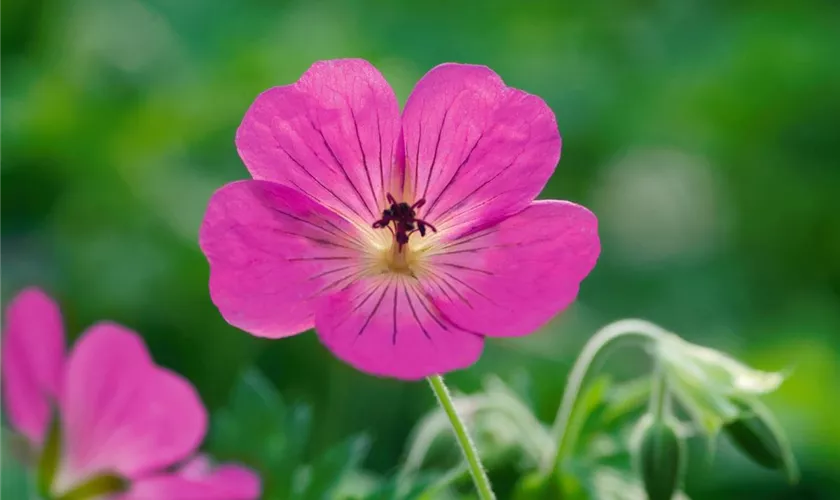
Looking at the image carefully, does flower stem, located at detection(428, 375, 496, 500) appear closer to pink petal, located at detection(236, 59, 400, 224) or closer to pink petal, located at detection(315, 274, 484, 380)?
pink petal, located at detection(315, 274, 484, 380)

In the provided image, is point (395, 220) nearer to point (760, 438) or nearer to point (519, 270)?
point (519, 270)

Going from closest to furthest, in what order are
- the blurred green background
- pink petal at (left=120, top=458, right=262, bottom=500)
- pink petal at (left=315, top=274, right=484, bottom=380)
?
pink petal at (left=315, top=274, right=484, bottom=380) → pink petal at (left=120, top=458, right=262, bottom=500) → the blurred green background

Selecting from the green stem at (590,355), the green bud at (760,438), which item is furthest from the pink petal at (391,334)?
the green bud at (760,438)

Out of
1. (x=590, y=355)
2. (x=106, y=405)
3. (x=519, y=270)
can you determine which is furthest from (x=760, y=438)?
(x=106, y=405)

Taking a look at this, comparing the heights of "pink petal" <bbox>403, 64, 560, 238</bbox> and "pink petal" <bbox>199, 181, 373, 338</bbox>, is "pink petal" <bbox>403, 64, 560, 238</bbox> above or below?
above

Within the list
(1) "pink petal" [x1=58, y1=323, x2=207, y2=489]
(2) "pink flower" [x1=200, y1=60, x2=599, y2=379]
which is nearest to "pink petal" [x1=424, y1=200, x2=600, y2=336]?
(2) "pink flower" [x1=200, y1=60, x2=599, y2=379]

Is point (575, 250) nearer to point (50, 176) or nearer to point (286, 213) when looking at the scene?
point (286, 213)

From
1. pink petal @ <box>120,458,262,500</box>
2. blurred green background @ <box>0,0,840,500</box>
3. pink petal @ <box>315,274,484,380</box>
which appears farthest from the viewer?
blurred green background @ <box>0,0,840,500</box>

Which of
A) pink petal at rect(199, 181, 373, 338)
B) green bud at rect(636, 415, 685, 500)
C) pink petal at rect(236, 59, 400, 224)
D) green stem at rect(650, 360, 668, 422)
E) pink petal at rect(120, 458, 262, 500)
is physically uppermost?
pink petal at rect(236, 59, 400, 224)

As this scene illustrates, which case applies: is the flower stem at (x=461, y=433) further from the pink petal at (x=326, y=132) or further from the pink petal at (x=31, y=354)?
the pink petal at (x=31, y=354)

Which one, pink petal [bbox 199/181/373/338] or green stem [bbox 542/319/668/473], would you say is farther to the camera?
green stem [bbox 542/319/668/473]
